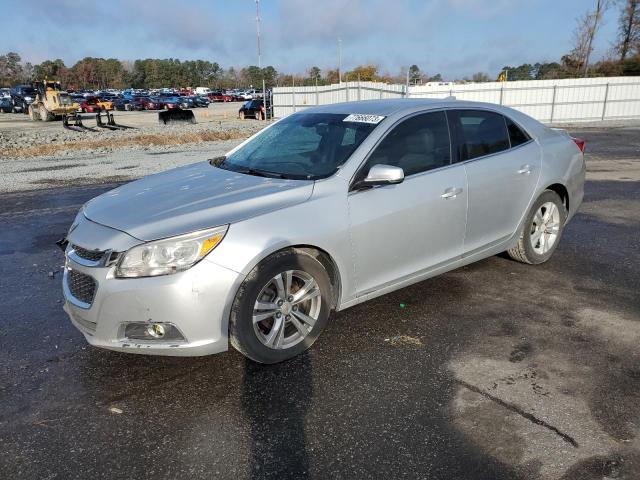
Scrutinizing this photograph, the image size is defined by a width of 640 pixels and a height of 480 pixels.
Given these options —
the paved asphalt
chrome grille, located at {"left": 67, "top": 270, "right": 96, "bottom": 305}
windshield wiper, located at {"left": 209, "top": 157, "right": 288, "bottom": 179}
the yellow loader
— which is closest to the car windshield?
windshield wiper, located at {"left": 209, "top": 157, "right": 288, "bottom": 179}

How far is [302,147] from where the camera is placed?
14.7 feet

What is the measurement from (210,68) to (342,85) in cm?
14531

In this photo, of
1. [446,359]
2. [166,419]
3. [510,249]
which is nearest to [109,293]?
[166,419]

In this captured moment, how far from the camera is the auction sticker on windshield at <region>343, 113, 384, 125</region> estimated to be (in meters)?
4.20

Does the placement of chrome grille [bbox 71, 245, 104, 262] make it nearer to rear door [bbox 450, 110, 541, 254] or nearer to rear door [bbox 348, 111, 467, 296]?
rear door [bbox 348, 111, 467, 296]

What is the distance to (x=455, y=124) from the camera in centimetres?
457

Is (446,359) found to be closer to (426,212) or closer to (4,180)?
(426,212)

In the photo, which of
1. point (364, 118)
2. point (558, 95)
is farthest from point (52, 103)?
point (364, 118)

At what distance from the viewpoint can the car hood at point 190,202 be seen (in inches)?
128

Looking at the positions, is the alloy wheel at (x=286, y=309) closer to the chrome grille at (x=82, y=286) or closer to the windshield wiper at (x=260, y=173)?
the windshield wiper at (x=260, y=173)

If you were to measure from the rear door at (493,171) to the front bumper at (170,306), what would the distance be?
2.31m

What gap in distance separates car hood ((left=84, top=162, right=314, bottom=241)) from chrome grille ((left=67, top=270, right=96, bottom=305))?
1.19 feet

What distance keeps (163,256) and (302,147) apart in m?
1.78

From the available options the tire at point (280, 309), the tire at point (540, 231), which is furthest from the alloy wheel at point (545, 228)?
the tire at point (280, 309)
